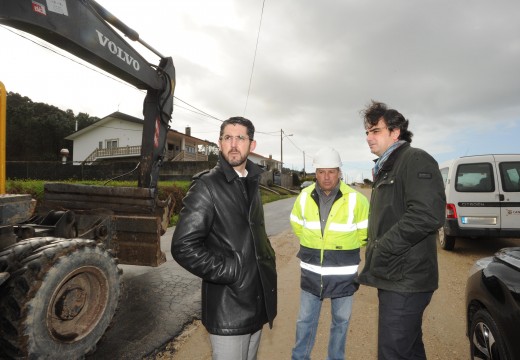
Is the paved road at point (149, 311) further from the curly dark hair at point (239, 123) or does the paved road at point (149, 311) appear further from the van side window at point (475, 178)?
the van side window at point (475, 178)

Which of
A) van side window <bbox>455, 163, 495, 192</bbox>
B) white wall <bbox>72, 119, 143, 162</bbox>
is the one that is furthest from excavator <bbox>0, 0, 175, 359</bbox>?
white wall <bbox>72, 119, 143, 162</bbox>

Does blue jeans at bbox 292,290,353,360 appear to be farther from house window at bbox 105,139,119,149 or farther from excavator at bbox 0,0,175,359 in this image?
house window at bbox 105,139,119,149

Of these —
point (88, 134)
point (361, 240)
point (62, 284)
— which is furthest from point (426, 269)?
point (88, 134)

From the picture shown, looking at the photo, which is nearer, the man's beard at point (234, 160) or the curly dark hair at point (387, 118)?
the man's beard at point (234, 160)

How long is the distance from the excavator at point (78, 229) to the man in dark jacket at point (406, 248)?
102 inches

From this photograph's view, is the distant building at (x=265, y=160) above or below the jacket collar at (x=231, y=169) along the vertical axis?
above

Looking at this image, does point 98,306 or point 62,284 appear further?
point 98,306

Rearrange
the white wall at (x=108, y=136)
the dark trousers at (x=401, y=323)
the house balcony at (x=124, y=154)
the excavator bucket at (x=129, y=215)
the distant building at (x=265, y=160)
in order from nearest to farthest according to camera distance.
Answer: the dark trousers at (x=401, y=323), the excavator bucket at (x=129, y=215), the house balcony at (x=124, y=154), the white wall at (x=108, y=136), the distant building at (x=265, y=160)

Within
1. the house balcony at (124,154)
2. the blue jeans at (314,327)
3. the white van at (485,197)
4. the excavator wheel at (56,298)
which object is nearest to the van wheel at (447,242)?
the white van at (485,197)

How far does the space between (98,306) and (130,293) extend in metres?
1.44

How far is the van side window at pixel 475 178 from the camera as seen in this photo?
6543 mm

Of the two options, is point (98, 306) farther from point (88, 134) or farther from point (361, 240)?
point (88, 134)

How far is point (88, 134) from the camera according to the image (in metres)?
36.4

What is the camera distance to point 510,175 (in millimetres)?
6492
